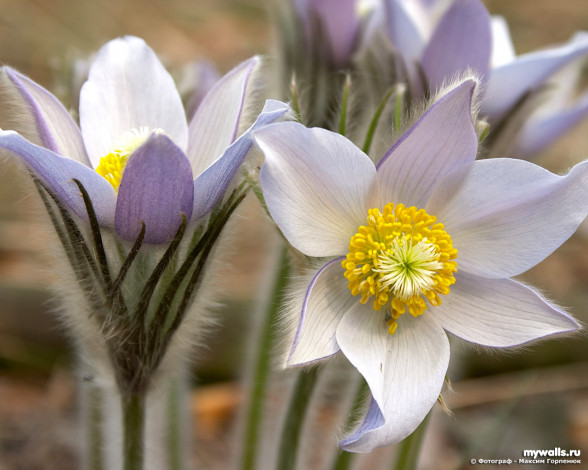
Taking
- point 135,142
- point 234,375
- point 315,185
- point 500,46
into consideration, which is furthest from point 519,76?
point 234,375

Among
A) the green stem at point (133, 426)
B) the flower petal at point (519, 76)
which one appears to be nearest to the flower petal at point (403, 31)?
the flower petal at point (519, 76)

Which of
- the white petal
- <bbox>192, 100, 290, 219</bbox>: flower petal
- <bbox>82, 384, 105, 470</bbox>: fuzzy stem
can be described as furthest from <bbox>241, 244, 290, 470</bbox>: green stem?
the white petal

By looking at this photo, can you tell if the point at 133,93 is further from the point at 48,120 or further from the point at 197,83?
the point at 197,83

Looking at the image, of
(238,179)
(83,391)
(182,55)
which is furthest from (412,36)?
(182,55)

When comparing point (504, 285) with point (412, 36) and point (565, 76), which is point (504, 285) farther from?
point (565, 76)

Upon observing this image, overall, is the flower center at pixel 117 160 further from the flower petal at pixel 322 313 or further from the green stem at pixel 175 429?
the green stem at pixel 175 429

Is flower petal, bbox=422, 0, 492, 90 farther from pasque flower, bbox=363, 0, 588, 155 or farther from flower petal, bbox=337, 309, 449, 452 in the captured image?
flower petal, bbox=337, 309, 449, 452
